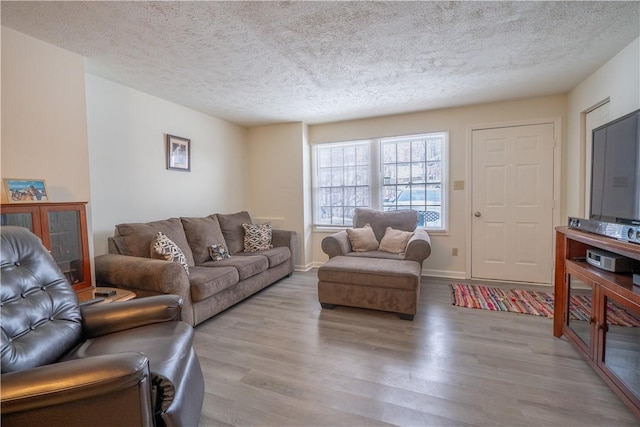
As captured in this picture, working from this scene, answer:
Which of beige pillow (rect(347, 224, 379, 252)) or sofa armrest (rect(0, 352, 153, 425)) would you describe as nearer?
sofa armrest (rect(0, 352, 153, 425))

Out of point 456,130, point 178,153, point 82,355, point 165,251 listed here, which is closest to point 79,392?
point 82,355

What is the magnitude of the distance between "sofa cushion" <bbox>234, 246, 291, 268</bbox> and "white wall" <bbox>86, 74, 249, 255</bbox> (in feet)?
3.26

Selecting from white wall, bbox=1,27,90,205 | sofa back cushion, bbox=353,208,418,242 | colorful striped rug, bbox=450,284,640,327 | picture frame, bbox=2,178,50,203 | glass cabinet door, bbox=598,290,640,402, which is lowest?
colorful striped rug, bbox=450,284,640,327

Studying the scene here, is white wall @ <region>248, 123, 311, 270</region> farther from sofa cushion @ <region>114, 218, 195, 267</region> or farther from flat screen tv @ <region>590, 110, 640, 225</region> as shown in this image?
flat screen tv @ <region>590, 110, 640, 225</region>

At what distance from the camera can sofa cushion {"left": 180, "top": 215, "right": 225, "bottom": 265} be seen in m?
3.11

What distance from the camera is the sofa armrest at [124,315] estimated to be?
4.68ft

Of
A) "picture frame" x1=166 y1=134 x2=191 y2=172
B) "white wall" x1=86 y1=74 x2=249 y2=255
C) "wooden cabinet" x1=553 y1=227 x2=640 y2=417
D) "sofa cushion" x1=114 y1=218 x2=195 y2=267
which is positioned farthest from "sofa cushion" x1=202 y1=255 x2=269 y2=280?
"wooden cabinet" x1=553 y1=227 x2=640 y2=417

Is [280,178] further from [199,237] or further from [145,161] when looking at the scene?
[145,161]

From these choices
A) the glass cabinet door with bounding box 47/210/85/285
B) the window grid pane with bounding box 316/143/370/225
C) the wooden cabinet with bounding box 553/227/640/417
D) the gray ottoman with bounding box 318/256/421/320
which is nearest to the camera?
the wooden cabinet with bounding box 553/227/640/417

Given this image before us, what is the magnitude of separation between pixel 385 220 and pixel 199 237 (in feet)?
7.43

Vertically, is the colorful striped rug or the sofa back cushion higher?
the sofa back cushion

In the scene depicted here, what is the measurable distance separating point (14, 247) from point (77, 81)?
4.94 ft

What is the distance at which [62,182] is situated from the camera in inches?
81.4

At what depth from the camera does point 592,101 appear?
270 centimetres
